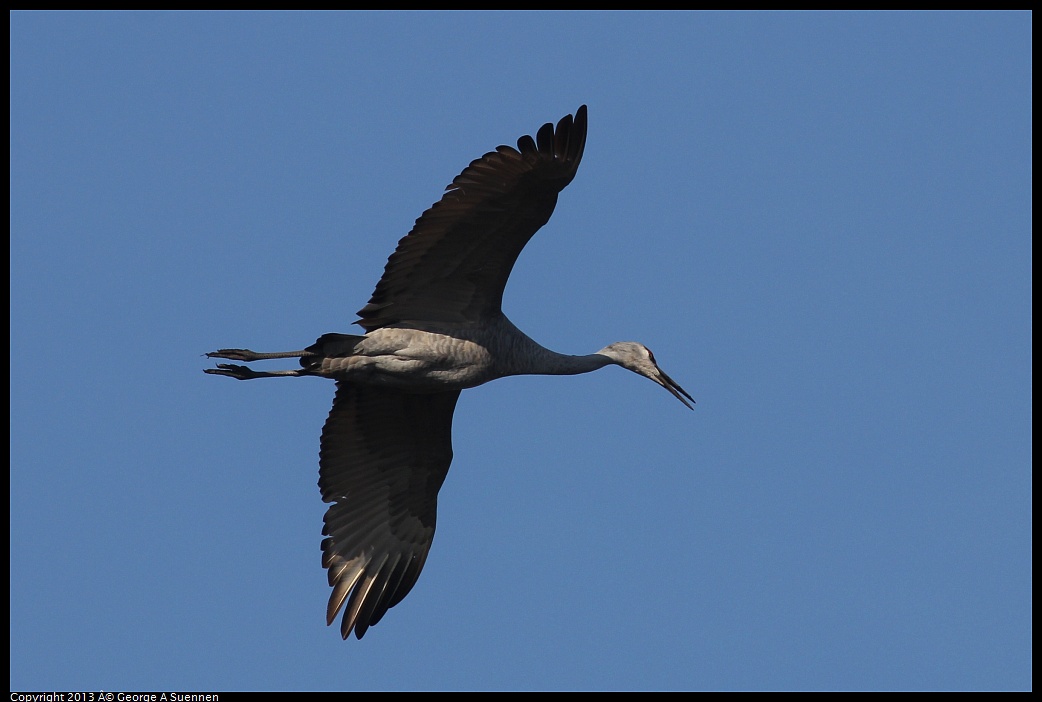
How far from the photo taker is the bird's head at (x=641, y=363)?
14.8 metres

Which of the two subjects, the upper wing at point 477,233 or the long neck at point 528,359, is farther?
the long neck at point 528,359

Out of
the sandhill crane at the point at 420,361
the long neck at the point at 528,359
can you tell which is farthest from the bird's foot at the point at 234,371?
the long neck at the point at 528,359

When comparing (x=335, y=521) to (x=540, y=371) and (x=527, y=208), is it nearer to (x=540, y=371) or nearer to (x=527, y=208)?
(x=540, y=371)

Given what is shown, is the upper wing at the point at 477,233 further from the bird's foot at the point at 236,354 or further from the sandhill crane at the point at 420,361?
the bird's foot at the point at 236,354

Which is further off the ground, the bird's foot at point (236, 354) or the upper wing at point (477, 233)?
the upper wing at point (477, 233)

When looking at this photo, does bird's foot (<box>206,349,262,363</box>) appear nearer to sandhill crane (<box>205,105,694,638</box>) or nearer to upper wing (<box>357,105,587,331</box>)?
sandhill crane (<box>205,105,694,638</box>)

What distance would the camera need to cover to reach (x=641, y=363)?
14789 millimetres

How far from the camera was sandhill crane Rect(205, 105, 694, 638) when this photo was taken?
12570 millimetres

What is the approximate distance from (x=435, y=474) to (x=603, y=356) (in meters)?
2.07

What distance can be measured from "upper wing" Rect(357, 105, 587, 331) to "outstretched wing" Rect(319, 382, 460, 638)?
4.15 ft

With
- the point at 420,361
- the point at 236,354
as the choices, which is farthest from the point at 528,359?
the point at 236,354

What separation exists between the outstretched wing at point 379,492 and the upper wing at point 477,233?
4.15 feet

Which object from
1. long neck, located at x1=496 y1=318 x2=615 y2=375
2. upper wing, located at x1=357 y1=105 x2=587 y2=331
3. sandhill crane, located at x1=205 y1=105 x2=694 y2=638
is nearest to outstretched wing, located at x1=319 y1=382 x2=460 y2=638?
sandhill crane, located at x1=205 y1=105 x2=694 y2=638

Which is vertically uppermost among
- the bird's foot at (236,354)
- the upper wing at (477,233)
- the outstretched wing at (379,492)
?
the upper wing at (477,233)
